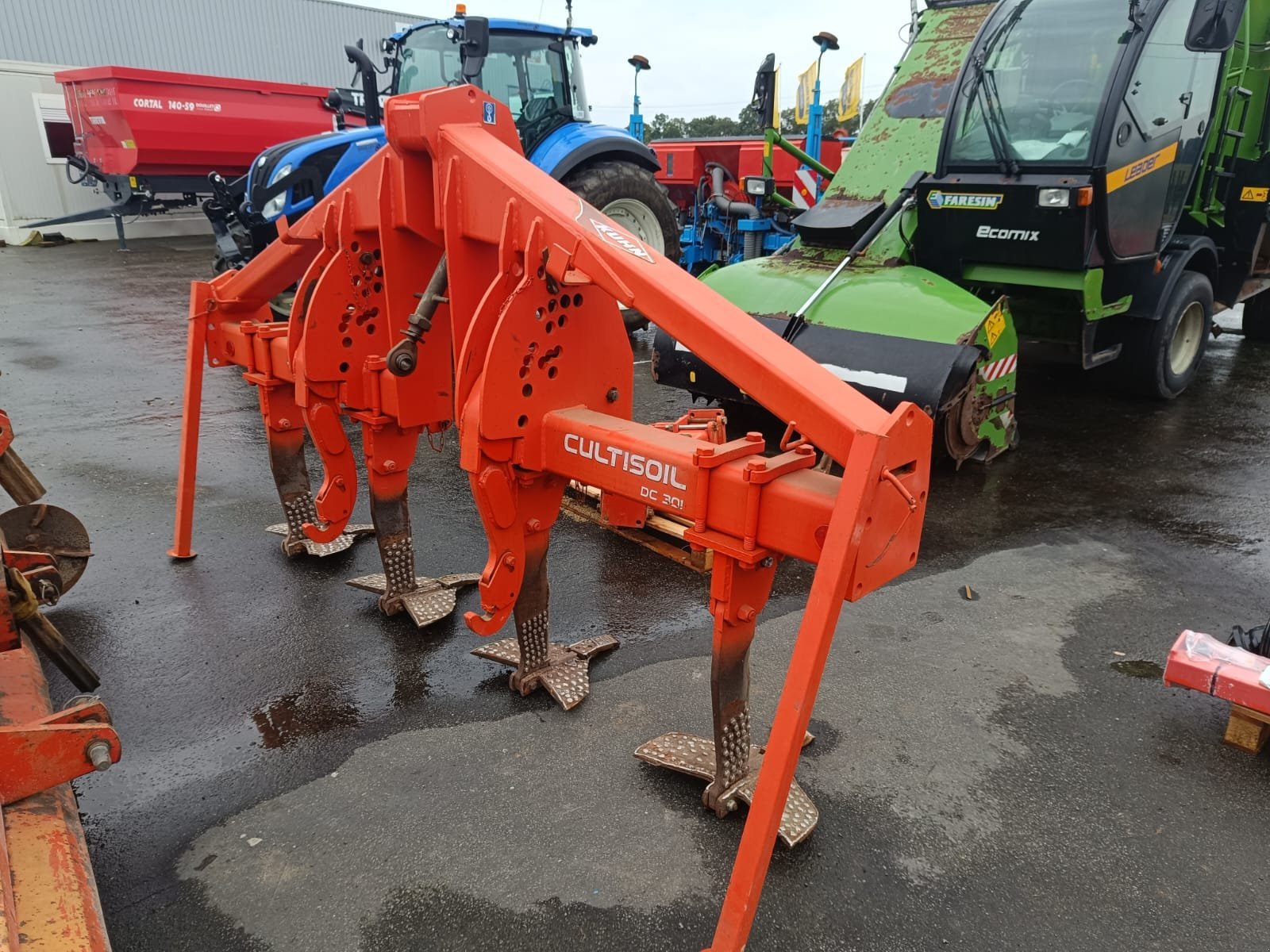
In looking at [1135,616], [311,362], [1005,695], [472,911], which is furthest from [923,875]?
[311,362]

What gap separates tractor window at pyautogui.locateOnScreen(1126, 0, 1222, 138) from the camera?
5.00 m

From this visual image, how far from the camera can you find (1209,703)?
3047 millimetres

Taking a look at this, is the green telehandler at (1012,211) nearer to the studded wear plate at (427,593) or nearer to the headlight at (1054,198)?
the headlight at (1054,198)

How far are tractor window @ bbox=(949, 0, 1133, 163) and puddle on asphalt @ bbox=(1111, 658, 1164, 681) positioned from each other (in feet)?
10.0

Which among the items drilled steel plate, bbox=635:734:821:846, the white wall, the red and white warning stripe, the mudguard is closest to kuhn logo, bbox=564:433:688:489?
drilled steel plate, bbox=635:734:821:846

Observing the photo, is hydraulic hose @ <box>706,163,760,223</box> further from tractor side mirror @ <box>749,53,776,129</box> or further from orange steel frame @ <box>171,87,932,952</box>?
orange steel frame @ <box>171,87,932,952</box>

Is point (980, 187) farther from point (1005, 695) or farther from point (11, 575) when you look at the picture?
point (11, 575)

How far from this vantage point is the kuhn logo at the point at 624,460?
2.20 metres

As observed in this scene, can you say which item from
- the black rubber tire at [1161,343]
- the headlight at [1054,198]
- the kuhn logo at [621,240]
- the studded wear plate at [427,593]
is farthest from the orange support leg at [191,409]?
the black rubber tire at [1161,343]

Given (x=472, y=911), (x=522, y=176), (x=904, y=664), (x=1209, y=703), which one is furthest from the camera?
(x=904, y=664)

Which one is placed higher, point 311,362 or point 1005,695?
point 311,362

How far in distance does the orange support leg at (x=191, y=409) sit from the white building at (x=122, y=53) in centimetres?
1604

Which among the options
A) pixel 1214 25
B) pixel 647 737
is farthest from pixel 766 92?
pixel 647 737

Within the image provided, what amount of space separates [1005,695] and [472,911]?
1972 millimetres
